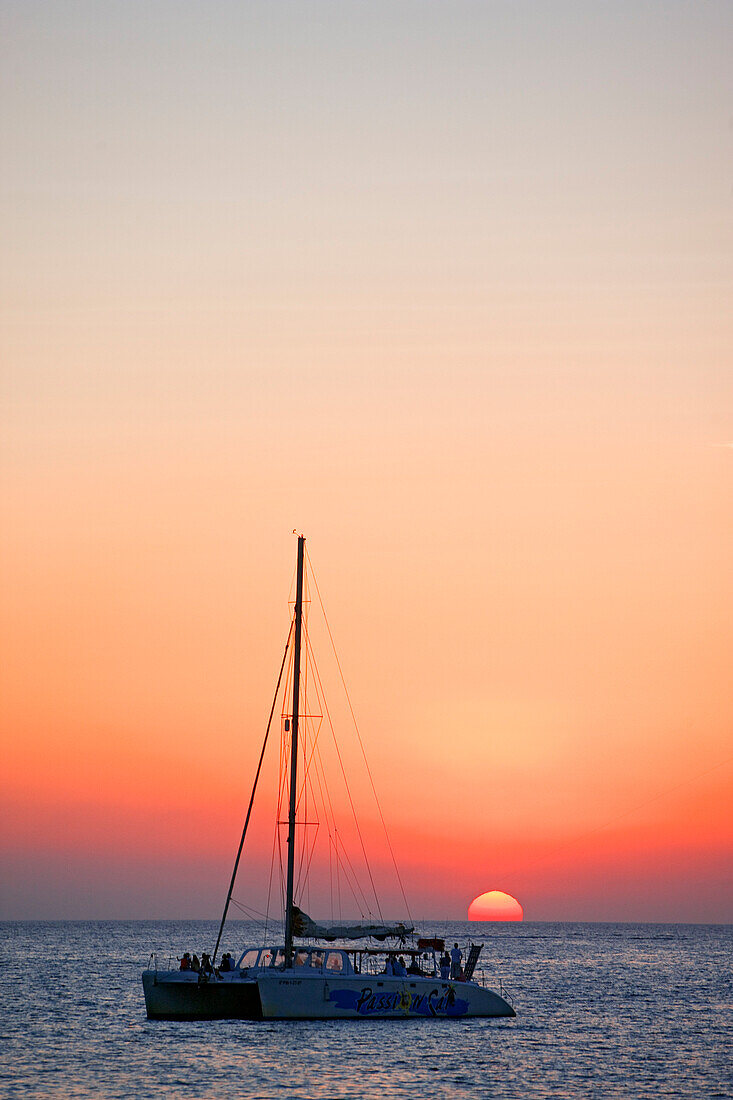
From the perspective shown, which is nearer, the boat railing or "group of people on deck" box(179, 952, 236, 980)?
"group of people on deck" box(179, 952, 236, 980)

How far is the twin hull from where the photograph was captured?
54906 millimetres

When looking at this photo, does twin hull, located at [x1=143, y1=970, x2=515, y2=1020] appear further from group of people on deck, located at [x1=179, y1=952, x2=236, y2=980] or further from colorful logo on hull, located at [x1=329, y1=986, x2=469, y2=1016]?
group of people on deck, located at [x1=179, y1=952, x2=236, y2=980]

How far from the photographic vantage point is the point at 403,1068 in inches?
2010

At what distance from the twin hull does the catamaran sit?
0.04 metres

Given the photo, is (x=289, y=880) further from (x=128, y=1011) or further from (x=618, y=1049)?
(x=128, y=1011)

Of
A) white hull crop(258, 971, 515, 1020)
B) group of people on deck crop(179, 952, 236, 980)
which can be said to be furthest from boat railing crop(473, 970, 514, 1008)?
group of people on deck crop(179, 952, 236, 980)

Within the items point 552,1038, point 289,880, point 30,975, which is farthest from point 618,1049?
point 30,975

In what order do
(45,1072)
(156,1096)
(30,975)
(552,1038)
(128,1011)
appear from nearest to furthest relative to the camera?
1. (156,1096)
2. (45,1072)
3. (552,1038)
4. (128,1011)
5. (30,975)

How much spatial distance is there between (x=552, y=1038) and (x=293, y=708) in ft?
68.3

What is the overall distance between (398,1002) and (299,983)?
5.84 m

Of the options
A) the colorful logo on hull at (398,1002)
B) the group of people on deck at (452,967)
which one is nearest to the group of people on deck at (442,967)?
the group of people on deck at (452,967)

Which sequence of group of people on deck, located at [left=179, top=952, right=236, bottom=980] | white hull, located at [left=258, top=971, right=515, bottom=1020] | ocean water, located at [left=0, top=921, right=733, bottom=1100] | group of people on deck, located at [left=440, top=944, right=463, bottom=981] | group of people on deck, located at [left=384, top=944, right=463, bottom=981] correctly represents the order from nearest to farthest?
ocean water, located at [left=0, top=921, right=733, bottom=1100], white hull, located at [left=258, top=971, right=515, bottom=1020], group of people on deck, located at [left=179, top=952, right=236, bottom=980], group of people on deck, located at [left=384, top=944, right=463, bottom=981], group of people on deck, located at [left=440, top=944, right=463, bottom=981]

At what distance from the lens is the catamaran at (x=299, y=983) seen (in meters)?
55.1

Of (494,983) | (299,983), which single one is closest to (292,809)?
(299,983)
